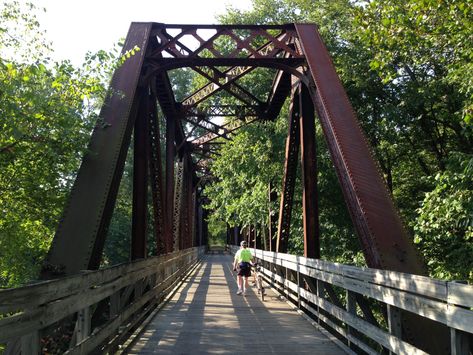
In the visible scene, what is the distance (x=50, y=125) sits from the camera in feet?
23.2


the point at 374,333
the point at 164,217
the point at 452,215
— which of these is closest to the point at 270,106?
the point at 164,217

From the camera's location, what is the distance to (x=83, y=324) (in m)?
4.46

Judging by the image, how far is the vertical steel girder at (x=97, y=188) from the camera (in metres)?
5.60

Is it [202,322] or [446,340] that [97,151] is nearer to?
[202,322]

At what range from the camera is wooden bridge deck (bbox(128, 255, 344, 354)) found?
6.05m

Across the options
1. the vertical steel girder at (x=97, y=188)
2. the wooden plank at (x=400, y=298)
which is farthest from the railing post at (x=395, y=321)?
the vertical steel girder at (x=97, y=188)

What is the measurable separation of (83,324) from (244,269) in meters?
7.71

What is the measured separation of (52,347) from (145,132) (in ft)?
18.7

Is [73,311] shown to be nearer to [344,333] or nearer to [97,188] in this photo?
[97,188]

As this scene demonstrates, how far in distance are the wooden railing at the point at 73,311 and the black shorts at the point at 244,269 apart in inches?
166

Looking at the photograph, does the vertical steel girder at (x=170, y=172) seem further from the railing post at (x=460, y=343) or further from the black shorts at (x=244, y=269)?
the railing post at (x=460, y=343)

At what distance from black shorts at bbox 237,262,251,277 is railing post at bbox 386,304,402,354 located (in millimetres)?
7568

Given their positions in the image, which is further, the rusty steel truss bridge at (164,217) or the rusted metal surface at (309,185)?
the rusted metal surface at (309,185)

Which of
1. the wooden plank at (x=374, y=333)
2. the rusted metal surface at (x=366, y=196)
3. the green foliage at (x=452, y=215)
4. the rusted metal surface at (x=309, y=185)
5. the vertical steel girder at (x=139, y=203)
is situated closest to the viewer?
the wooden plank at (x=374, y=333)
